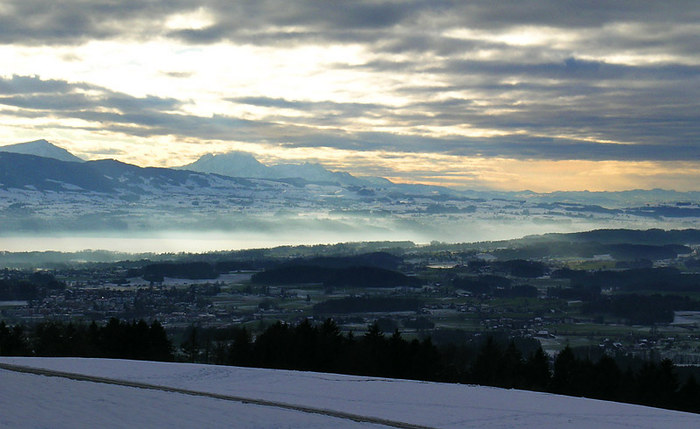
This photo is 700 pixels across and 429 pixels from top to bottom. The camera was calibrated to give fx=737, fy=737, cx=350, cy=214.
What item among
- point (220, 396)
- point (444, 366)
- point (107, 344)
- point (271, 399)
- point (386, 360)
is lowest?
point (444, 366)

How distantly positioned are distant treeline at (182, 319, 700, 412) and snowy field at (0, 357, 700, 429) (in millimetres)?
16423

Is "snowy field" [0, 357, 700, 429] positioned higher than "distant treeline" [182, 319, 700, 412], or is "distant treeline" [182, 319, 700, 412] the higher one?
"snowy field" [0, 357, 700, 429]

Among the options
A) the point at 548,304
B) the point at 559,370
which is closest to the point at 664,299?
the point at 548,304

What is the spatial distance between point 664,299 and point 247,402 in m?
166

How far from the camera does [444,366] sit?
60781 millimetres

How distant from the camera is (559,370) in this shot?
2334 inches

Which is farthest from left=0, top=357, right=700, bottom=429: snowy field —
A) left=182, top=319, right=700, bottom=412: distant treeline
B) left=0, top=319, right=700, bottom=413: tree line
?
left=0, top=319, right=700, bottom=413: tree line

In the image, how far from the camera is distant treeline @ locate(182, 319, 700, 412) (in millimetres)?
55250

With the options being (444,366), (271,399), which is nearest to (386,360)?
(444,366)

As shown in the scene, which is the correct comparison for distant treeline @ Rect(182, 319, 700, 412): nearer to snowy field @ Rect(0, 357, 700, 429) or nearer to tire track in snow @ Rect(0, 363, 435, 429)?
snowy field @ Rect(0, 357, 700, 429)

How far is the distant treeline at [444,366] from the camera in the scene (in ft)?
181

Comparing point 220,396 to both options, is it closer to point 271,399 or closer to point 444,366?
point 271,399

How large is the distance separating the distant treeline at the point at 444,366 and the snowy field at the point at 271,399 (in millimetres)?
16423

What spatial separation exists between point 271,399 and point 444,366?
103 ft
